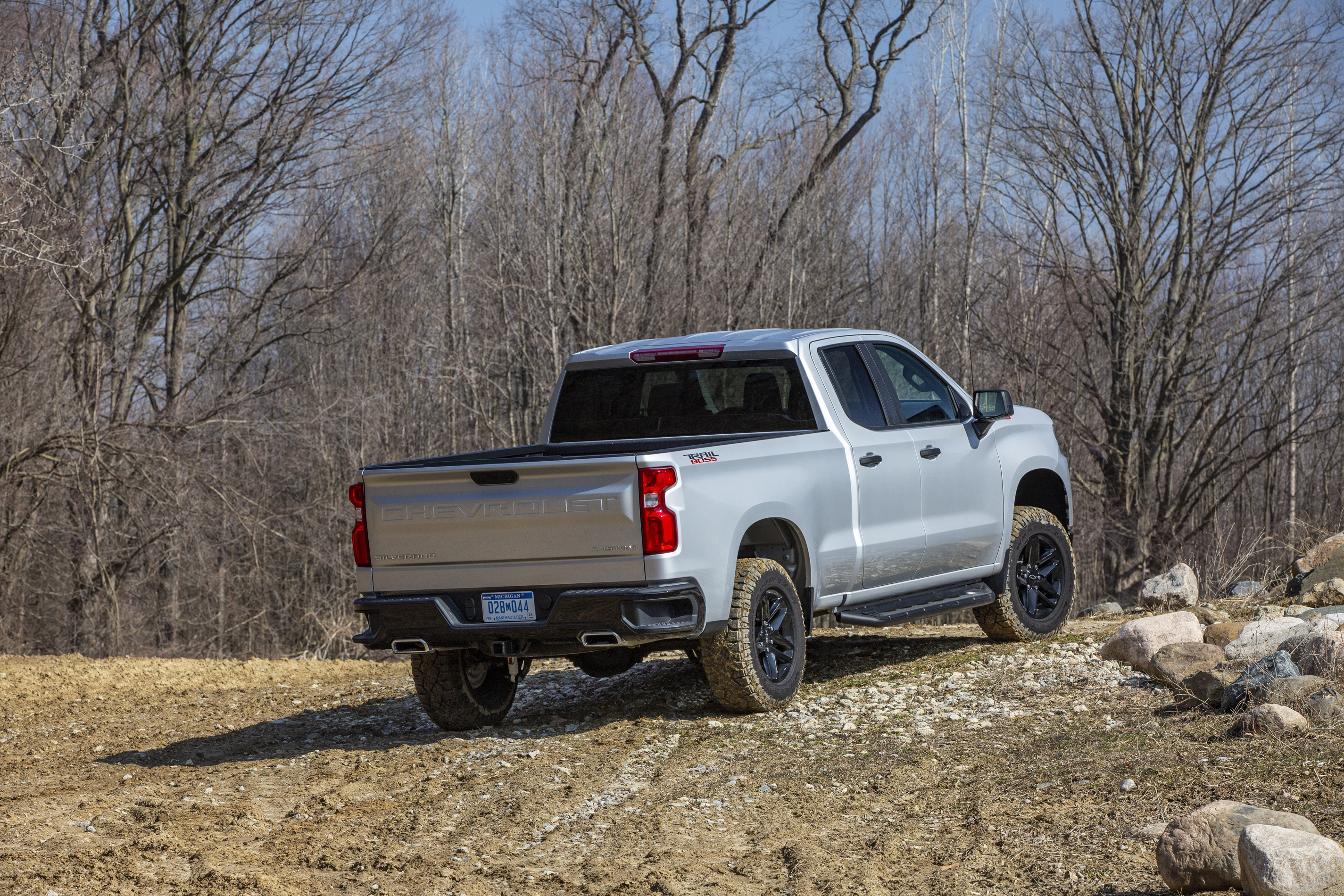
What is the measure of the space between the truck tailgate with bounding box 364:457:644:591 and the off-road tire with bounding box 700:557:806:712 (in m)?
0.71

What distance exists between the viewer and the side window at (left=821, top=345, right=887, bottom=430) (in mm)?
8109

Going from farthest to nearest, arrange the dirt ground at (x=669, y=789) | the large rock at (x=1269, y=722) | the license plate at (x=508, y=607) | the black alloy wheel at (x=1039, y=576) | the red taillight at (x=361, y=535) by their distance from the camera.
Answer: the black alloy wheel at (x=1039, y=576) < the red taillight at (x=361, y=535) < the license plate at (x=508, y=607) < the large rock at (x=1269, y=722) < the dirt ground at (x=669, y=789)

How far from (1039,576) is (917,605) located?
1.71 meters

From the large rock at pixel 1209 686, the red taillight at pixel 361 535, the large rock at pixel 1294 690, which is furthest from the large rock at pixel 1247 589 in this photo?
the red taillight at pixel 361 535

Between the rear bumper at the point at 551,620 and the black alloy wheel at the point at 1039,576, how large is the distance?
355cm

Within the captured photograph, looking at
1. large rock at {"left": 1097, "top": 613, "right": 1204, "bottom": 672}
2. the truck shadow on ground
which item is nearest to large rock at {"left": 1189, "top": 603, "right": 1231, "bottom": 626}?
large rock at {"left": 1097, "top": 613, "right": 1204, "bottom": 672}

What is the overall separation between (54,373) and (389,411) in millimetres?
9661

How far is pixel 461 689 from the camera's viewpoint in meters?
7.75

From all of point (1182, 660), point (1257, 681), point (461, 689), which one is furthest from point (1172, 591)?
point (461, 689)

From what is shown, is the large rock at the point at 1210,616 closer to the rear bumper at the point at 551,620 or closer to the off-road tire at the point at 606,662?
the off-road tire at the point at 606,662

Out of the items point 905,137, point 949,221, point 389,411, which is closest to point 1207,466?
point 949,221

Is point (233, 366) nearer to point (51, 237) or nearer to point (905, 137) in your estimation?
point (51, 237)

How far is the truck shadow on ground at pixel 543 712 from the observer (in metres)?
7.62

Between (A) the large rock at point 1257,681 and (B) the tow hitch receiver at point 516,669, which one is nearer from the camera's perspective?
(A) the large rock at point 1257,681
